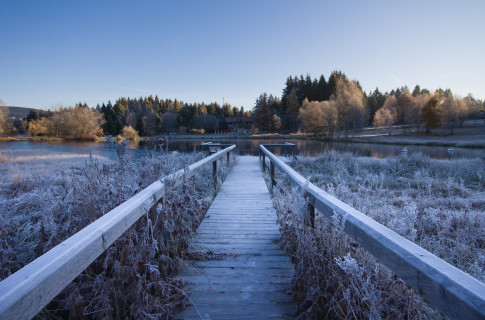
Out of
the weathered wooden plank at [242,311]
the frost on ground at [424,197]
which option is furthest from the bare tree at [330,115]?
the weathered wooden plank at [242,311]

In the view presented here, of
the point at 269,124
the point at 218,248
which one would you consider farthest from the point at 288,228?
the point at 269,124

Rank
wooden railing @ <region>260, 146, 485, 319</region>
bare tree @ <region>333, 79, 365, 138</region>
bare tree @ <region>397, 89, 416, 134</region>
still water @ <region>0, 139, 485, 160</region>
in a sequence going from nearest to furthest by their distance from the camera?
wooden railing @ <region>260, 146, 485, 319</region>
still water @ <region>0, 139, 485, 160</region>
bare tree @ <region>333, 79, 365, 138</region>
bare tree @ <region>397, 89, 416, 134</region>

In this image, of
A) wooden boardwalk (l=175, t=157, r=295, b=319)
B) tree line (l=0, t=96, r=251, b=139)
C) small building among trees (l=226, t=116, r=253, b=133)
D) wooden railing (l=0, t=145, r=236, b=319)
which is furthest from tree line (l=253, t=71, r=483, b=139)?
wooden railing (l=0, t=145, r=236, b=319)

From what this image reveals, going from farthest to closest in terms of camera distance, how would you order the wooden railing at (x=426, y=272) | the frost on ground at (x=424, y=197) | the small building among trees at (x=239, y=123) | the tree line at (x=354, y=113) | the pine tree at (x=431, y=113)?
the small building among trees at (x=239, y=123) → the pine tree at (x=431, y=113) → the tree line at (x=354, y=113) → the frost on ground at (x=424, y=197) → the wooden railing at (x=426, y=272)

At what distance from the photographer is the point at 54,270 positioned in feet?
3.42

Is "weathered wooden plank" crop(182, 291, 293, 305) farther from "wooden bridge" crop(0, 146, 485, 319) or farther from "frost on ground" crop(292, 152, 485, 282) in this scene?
"frost on ground" crop(292, 152, 485, 282)

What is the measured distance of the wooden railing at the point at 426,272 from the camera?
32.1 inches

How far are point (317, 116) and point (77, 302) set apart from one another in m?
45.3

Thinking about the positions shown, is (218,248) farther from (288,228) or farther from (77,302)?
(77,302)

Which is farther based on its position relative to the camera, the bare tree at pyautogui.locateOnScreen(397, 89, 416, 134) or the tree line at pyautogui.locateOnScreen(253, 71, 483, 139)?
the bare tree at pyautogui.locateOnScreen(397, 89, 416, 134)

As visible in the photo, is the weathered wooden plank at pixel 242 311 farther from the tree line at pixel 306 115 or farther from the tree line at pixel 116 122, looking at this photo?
the tree line at pixel 116 122

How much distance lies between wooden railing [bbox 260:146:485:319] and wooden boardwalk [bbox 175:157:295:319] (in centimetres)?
92

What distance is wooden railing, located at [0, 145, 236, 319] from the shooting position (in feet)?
2.81

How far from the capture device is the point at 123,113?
6906cm
